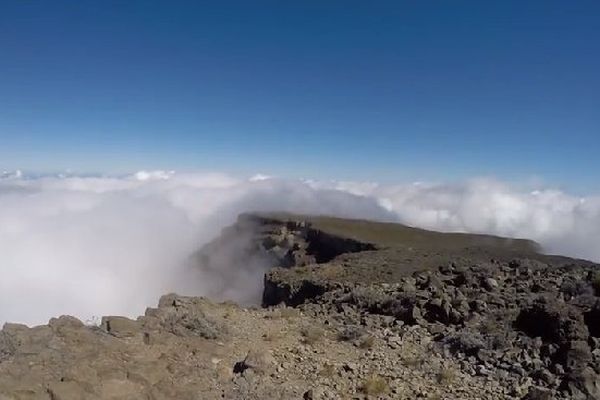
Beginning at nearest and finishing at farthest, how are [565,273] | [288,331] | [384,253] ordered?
[288,331] < [565,273] < [384,253]

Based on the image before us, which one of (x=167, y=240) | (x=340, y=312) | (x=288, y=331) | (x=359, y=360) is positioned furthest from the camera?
(x=167, y=240)

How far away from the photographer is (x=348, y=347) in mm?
11734

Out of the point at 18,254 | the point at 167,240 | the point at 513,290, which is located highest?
the point at 513,290

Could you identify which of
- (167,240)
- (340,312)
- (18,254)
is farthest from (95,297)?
(340,312)

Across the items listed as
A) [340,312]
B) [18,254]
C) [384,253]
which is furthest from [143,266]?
[340,312]

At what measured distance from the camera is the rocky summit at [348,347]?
9.02 meters

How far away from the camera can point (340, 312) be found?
14.7 metres

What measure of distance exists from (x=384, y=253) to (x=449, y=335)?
14.4 metres

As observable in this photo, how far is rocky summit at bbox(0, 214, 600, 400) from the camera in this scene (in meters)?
9.02

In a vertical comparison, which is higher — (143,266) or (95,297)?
(143,266)

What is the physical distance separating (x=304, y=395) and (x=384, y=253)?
17649mm

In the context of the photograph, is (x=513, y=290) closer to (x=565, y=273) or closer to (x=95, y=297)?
(x=565, y=273)

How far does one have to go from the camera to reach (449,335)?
11.9m

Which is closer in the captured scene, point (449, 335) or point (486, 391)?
point (486, 391)
